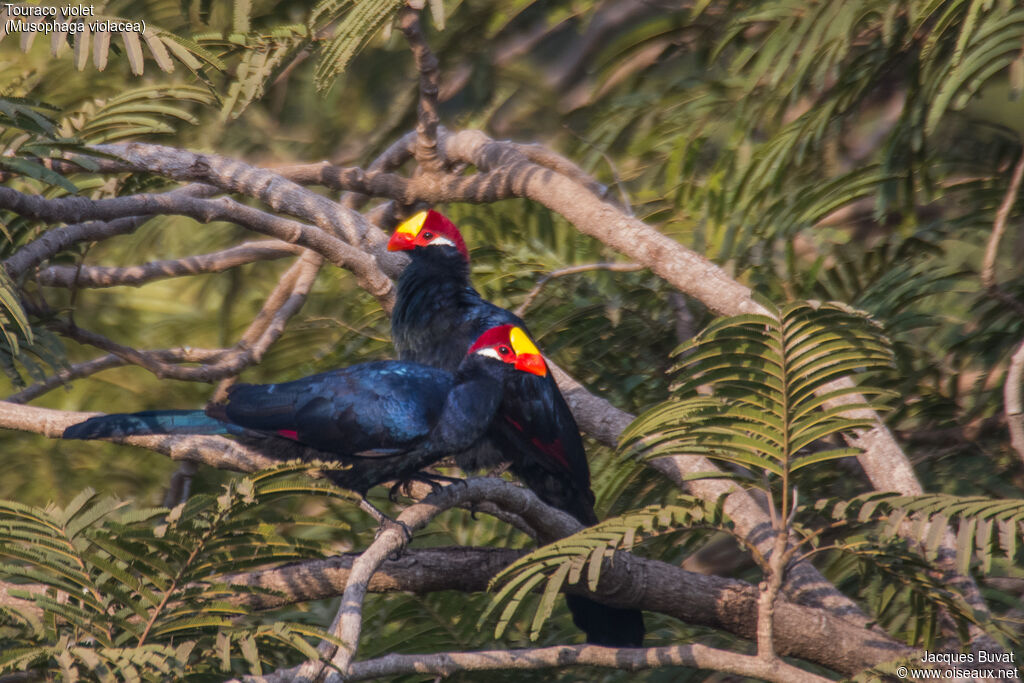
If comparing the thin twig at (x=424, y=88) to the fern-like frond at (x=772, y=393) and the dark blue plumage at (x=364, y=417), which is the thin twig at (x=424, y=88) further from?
the fern-like frond at (x=772, y=393)

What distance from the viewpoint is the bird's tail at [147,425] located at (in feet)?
8.77

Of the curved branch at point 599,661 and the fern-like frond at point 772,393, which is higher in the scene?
the fern-like frond at point 772,393

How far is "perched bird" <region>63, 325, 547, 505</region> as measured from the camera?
9.66 feet

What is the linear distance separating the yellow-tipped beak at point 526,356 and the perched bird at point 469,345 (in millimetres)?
115

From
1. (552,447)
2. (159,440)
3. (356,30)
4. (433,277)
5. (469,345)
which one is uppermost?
(356,30)

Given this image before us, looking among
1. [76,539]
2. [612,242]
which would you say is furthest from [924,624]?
[76,539]

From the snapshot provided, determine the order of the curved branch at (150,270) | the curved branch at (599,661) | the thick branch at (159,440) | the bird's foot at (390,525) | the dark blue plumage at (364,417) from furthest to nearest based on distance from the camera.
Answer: the curved branch at (150,270) < the dark blue plumage at (364,417) < the thick branch at (159,440) < the bird's foot at (390,525) < the curved branch at (599,661)

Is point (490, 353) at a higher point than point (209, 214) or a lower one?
lower

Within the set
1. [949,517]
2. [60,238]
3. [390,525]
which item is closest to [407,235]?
[60,238]

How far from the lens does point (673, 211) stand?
4.06 meters

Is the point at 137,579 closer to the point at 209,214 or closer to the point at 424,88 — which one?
the point at 209,214

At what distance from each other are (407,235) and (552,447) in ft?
3.38

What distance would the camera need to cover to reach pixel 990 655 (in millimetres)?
2285

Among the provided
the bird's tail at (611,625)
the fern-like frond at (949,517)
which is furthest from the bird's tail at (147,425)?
the fern-like frond at (949,517)
